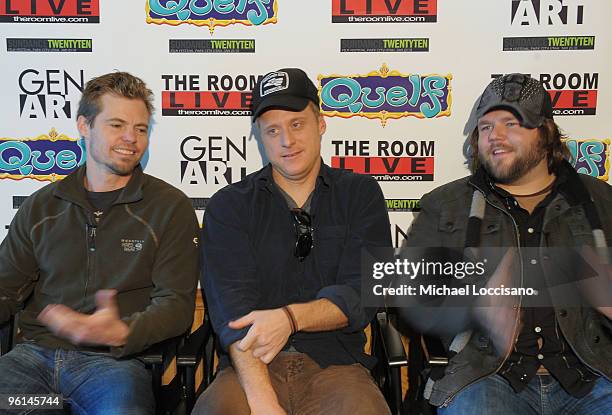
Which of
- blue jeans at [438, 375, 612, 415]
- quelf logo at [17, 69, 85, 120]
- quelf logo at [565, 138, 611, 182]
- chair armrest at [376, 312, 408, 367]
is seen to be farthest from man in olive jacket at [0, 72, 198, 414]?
quelf logo at [565, 138, 611, 182]

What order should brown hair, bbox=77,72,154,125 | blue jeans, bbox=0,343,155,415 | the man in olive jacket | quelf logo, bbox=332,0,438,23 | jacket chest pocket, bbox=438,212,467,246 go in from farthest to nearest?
quelf logo, bbox=332,0,438,23 < brown hair, bbox=77,72,154,125 < jacket chest pocket, bbox=438,212,467,246 < the man in olive jacket < blue jeans, bbox=0,343,155,415

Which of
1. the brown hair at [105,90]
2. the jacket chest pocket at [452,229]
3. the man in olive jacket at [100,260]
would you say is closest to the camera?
the man in olive jacket at [100,260]

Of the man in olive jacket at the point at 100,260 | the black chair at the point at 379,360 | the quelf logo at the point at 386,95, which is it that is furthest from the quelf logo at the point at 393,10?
the black chair at the point at 379,360

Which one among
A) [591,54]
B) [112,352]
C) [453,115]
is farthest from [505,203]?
[112,352]

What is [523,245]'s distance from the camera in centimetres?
197

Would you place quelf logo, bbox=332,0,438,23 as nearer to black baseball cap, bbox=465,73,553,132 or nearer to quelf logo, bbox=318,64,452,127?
quelf logo, bbox=318,64,452,127

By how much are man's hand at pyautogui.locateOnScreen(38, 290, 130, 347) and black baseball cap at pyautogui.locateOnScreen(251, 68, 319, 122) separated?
2.76ft

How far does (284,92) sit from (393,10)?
A: 753 mm

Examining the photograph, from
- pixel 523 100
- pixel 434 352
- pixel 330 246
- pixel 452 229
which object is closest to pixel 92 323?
pixel 330 246

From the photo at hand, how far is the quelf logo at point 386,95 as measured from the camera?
2.46m

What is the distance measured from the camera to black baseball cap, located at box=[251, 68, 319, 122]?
6.57ft

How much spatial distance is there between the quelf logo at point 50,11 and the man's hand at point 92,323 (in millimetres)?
1201

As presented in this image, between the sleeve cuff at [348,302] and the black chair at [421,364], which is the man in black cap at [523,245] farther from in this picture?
the sleeve cuff at [348,302]

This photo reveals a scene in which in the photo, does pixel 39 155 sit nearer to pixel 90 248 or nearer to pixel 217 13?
pixel 90 248
